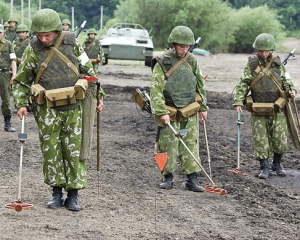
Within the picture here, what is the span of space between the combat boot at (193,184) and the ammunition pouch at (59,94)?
218 centimetres

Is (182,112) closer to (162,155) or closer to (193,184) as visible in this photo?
(193,184)

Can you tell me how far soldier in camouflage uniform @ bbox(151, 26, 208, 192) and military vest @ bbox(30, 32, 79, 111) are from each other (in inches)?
64.7

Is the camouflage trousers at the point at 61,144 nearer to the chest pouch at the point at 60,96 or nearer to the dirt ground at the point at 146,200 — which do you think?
the chest pouch at the point at 60,96

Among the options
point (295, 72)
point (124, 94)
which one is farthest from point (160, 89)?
point (295, 72)

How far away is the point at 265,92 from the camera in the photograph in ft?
35.9

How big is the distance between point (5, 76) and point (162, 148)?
18.1ft

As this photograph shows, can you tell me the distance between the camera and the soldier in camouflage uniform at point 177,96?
9.38 metres

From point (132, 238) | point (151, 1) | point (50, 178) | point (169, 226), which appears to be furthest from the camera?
point (151, 1)

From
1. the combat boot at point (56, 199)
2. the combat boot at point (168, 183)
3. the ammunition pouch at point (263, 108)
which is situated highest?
the ammunition pouch at point (263, 108)

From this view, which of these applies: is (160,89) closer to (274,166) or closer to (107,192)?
(107,192)

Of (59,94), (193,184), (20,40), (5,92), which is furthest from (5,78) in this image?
(59,94)

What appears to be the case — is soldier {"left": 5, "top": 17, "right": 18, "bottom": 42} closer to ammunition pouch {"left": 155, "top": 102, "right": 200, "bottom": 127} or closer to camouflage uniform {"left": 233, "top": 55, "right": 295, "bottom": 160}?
camouflage uniform {"left": 233, "top": 55, "right": 295, "bottom": 160}

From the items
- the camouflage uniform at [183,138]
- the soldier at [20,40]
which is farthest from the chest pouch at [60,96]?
the soldier at [20,40]

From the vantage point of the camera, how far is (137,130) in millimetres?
14812
